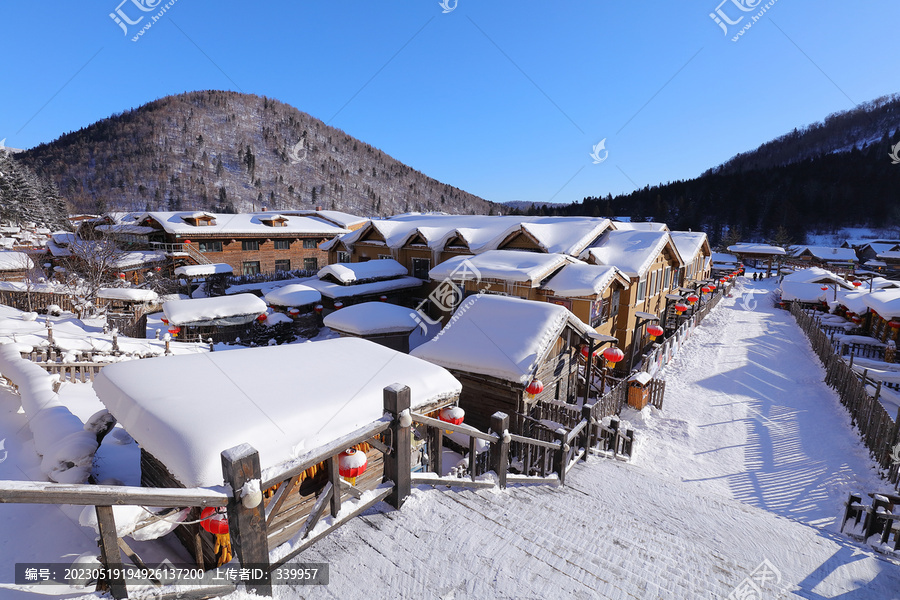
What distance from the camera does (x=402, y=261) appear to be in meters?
25.5

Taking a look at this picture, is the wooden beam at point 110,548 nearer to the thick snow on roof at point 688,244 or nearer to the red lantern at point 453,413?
the red lantern at point 453,413

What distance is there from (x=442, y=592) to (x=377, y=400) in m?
2.45

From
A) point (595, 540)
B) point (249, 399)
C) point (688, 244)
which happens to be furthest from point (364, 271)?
point (688, 244)

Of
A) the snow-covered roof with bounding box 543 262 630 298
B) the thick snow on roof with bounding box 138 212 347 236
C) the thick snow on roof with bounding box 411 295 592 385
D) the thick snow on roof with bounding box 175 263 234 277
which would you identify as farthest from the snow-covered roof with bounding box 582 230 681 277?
the thick snow on roof with bounding box 138 212 347 236

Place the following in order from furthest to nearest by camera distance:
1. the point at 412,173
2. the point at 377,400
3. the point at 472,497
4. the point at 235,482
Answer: the point at 412,173, the point at 377,400, the point at 472,497, the point at 235,482

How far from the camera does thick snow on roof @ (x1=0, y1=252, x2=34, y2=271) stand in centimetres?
2488

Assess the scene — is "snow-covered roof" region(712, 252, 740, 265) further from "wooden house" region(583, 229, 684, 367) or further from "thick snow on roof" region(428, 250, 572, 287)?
"thick snow on roof" region(428, 250, 572, 287)

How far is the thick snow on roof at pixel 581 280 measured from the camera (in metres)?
15.4

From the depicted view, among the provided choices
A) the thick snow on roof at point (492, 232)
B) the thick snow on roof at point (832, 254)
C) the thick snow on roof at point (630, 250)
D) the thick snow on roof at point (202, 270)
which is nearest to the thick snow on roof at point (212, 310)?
the thick snow on roof at point (492, 232)

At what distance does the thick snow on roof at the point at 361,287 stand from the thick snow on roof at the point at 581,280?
9478mm

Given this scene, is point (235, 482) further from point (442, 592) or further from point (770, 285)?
point (770, 285)

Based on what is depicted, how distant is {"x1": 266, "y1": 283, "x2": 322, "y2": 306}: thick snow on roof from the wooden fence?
2207 centimetres

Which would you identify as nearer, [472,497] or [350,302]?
[472,497]

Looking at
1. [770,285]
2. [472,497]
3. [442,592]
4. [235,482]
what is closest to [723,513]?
[472,497]
